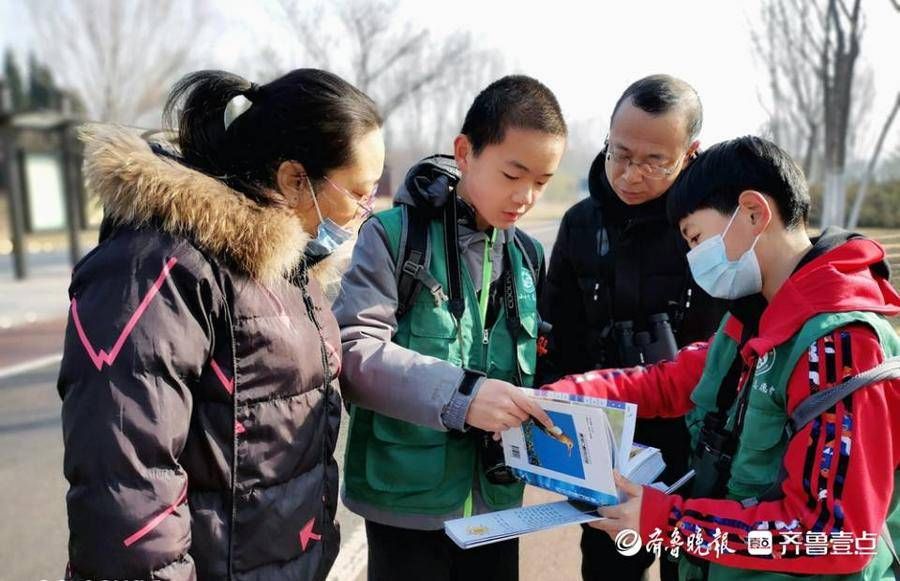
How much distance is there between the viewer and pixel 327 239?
68.1 inches

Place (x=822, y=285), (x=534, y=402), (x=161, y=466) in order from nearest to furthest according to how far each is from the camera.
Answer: (x=161, y=466), (x=822, y=285), (x=534, y=402)

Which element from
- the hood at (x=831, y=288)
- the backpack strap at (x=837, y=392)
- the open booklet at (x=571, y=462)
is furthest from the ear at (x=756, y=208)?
the open booklet at (x=571, y=462)

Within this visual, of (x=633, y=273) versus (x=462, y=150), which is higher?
(x=462, y=150)

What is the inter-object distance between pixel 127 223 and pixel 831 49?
8.78m

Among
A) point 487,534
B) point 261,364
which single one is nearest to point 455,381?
point 487,534

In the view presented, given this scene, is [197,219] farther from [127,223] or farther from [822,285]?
[822,285]

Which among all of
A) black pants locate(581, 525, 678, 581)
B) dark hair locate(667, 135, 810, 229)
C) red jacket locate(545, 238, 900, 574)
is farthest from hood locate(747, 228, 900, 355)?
black pants locate(581, 525, 678, 581)

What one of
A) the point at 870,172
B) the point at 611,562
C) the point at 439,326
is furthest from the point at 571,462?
the point at 870,172

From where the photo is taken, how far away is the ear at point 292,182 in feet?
5.07

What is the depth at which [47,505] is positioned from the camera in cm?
388

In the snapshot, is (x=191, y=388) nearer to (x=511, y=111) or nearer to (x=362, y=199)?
(x=362, y=199)

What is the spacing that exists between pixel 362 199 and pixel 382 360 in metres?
0.41

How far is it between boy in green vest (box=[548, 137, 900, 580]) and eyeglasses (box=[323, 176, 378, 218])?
0.77 metres

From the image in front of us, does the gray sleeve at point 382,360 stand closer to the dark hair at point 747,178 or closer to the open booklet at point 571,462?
the open booklet at point 571,462
